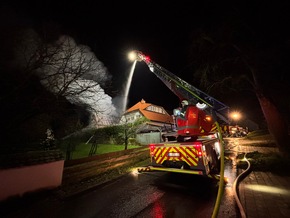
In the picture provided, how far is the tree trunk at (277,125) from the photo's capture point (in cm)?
898

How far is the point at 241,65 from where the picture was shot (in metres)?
10.5

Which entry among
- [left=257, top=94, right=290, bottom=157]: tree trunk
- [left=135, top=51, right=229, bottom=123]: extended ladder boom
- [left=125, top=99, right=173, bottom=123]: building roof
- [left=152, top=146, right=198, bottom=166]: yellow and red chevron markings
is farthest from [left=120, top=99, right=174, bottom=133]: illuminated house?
[left=152, top=146, right=198, bottom=166]: yellow and red chevron markings

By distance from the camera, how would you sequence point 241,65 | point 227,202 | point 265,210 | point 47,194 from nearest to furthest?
1. point 265,210
2. point 227,202
3. point 47,194
4. point 241,65

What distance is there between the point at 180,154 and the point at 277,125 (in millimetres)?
6753

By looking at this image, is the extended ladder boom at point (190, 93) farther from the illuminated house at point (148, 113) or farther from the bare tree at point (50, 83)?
the illuminated house at point (148, 113)

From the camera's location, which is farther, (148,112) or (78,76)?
(148,112)

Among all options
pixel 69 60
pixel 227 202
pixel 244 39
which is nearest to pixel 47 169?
pixel 69 60

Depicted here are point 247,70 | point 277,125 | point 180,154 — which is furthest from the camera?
point 247,70

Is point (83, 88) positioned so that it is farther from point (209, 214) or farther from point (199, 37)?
point (199, 37)

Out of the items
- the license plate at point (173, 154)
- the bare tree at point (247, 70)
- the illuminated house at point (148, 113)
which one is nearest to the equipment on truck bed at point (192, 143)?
the license plate at point (173, 154)

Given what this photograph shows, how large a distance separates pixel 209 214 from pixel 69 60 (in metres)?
7.39

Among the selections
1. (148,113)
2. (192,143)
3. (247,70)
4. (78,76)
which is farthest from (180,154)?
(148,113)

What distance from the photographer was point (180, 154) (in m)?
6.04

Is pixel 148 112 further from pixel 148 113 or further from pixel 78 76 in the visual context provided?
pixel 78 76
